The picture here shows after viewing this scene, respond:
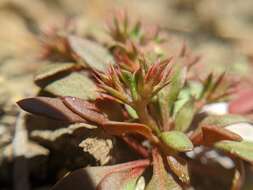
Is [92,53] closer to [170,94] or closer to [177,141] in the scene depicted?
[170,94]

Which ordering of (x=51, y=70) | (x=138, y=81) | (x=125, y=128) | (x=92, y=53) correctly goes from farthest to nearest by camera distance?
1. (x=92, y=53)
2. (x=51, y=70)
3. (x=125, y=128)
4. (x=138, y=81)

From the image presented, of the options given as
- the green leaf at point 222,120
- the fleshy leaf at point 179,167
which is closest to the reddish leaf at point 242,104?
the green leaf at point 222,120

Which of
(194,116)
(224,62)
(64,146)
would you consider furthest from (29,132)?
(224,62)

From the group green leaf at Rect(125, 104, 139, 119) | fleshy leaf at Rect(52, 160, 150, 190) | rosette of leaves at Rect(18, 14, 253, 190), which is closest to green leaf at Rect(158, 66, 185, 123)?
rosette of leaves at Rect(18, 14, 253, 190)

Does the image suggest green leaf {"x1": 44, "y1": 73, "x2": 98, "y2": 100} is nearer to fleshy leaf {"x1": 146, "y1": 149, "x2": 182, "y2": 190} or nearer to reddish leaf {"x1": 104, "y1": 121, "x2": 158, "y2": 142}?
reddish leaf {"x1": 104, "y1": 121, "x2": 158, "y2": 142}

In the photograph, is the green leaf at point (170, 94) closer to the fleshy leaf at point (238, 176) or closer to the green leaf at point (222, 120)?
the green leaf at point (222, 120)

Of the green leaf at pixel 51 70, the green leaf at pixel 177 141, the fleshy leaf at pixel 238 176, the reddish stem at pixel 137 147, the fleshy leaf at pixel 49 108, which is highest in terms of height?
the green leaf at pixel 51 70

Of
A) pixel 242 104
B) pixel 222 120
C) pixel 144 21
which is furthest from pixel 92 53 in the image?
pixel 144 21
